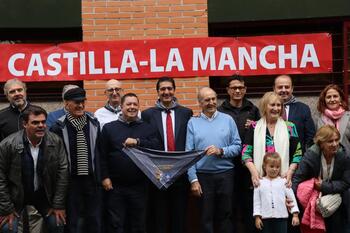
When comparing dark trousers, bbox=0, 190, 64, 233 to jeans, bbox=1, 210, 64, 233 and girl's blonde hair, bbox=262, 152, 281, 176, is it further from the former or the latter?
girl's blonde hair, bbox=262, 152, 281, 176

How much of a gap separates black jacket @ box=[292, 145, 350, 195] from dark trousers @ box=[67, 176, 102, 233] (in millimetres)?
2345

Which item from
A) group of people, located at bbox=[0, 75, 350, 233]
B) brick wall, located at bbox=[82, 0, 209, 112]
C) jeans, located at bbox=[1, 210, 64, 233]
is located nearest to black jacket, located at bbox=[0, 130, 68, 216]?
group of people, located at bbox=[0, 75, 350, 233]

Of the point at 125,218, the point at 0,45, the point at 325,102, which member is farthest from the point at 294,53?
the point at 0,45

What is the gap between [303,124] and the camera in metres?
7.53

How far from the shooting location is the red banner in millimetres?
8617

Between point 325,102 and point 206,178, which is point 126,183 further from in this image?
point 325,102

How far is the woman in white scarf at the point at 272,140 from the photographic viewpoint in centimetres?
712

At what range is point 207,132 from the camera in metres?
7.29

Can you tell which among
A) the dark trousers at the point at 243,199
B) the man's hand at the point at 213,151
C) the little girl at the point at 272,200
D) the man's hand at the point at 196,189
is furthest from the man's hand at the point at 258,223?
the man's hand at the point at 213,151

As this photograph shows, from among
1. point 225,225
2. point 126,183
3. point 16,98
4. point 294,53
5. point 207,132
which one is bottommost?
point 225,225

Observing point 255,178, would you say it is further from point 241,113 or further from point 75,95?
point 75,95

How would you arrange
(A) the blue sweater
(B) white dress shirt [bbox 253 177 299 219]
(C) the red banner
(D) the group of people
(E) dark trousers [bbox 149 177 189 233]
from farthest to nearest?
(C) the red banner, (E) dark trousers [bbox 149 177 189 233], (A) the blue sweater, (B) white dress shirt [bbox 253 177 299 219], (D) the group of people

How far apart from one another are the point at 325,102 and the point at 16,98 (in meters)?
3.84

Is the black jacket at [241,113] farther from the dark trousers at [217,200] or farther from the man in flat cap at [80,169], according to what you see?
the man in flat cap at [80,169]
